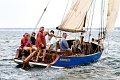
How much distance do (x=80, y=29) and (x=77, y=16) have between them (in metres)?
1.11

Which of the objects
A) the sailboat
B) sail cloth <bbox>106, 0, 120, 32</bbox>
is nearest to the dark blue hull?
the sailboat

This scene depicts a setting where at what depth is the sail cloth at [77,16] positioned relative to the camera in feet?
89.0

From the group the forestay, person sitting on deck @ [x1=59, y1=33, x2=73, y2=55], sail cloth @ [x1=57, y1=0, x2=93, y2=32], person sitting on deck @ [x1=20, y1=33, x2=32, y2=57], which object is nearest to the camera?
person sitting on deck @ [x1=59, y1=33, x2=73, y2=55]

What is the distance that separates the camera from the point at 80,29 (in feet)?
89.4

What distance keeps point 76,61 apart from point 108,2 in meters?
8.42

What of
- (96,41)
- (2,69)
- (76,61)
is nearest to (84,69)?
(76,61)

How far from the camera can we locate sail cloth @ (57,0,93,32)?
89.0 feet

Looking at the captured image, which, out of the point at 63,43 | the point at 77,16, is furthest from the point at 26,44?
the point at 77,16

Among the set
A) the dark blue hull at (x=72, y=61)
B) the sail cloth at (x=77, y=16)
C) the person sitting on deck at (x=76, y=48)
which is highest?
the sail cloth at (x=77, y=16)

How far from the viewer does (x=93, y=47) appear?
30.0 m

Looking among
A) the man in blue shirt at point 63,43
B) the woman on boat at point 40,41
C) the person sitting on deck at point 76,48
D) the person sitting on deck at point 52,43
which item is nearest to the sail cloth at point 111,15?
the person sitting on deck at point 76,48

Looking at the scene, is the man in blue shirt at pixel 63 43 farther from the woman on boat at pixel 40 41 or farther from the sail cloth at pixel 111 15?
the sail cloth at pixel 111 15

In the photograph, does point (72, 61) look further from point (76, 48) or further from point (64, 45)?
point (76, 48)

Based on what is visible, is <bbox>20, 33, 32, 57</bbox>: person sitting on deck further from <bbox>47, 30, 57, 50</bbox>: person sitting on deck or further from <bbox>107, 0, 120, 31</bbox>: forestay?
<bbox>107, 0, 120, 31</bbox>: forestay
